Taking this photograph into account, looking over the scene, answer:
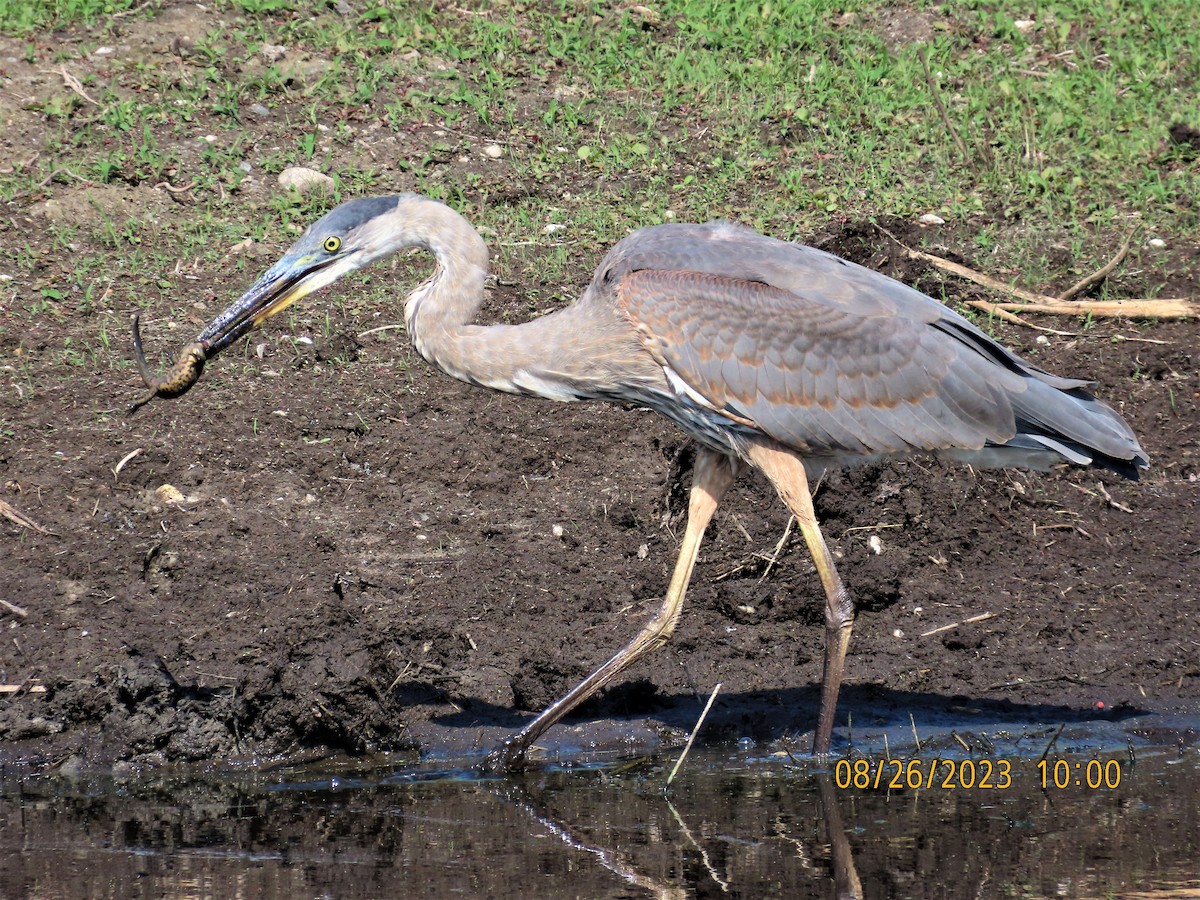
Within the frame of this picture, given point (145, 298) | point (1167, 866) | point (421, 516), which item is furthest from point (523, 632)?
point (145, 298)

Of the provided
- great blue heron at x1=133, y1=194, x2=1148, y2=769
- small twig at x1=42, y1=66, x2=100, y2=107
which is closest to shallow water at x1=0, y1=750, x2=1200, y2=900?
great blue heron at x1=133, y1=194, x2=1148, y2=769

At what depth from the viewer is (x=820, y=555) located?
5926mm

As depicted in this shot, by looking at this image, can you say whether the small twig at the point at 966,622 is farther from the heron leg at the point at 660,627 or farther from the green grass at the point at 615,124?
the green grass at the point at 615,124

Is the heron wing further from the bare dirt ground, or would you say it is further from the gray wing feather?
the bare dirt ground

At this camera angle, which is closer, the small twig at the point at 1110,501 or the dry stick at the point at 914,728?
the dry stick at the point at 914,728

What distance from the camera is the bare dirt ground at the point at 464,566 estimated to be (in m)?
5.99

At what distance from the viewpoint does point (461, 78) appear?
1038 centimetres

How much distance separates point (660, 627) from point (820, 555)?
685 mm

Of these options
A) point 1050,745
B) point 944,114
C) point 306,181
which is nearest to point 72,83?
point 306,181

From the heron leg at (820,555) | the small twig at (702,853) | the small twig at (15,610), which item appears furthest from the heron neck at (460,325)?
the small twig at (15,610)

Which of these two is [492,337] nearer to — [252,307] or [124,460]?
[252,307]

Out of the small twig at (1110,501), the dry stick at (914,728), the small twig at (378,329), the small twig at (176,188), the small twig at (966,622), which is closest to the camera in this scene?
the dry stick at (914,728)

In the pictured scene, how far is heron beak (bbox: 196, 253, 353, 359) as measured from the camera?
5.72 metres

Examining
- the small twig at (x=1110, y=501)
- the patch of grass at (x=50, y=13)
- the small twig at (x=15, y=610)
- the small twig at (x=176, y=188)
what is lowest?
the small twig at (x=15, y=610)
